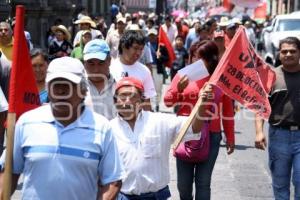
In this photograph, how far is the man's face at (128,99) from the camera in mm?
4789

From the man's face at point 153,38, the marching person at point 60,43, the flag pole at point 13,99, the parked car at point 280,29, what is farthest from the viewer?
the parked car at point 280,29

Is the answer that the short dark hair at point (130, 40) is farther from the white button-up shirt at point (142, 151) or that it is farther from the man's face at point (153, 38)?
the man's face at point (153, 38)

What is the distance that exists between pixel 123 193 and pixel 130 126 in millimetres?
427

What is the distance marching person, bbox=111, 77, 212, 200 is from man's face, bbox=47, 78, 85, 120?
0.99 m

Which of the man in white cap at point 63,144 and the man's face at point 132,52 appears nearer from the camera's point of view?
the man in white cap at point 63,144

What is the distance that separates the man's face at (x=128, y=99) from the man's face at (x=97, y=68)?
2.79 ft

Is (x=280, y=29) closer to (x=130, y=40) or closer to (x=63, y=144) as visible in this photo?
(x=130, y=40)

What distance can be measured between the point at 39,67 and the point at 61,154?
2307mm

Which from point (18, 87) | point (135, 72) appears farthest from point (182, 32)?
point (18, 87)

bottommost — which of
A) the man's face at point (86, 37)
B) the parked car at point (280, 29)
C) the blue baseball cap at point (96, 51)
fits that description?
the parked car at point (280, 29)

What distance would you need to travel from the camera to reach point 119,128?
192 inches

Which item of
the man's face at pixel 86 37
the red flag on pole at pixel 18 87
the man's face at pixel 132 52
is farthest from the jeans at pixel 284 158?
the man's face at pixel 86 37

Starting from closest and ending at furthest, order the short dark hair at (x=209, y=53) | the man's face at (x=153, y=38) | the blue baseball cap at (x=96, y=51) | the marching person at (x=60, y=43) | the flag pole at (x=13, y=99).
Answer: the flag pole at (x=13, y=99)
the blue baseball cap at (x=96, y=51)
the short dark hair at (x=209, y=53)
the marching person at (x=60, y=43)
the man's face at (x=153, y=38)

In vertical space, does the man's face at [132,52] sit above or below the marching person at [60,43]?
above
